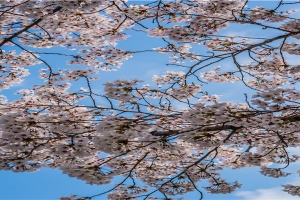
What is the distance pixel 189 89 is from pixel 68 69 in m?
2.73

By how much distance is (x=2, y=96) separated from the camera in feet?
29.5

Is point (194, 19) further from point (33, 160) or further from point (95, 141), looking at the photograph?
point (33, 160)

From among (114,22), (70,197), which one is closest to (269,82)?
(114,22)

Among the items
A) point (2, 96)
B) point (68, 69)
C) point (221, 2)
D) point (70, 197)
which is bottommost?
point (70, 197)

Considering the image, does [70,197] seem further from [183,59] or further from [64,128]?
[183,59]

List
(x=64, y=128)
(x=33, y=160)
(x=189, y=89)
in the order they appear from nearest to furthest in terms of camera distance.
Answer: (x=64, y=128)
(x=33, y=160)
(x=189, y=89)

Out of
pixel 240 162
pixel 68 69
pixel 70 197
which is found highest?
pixel 68 69

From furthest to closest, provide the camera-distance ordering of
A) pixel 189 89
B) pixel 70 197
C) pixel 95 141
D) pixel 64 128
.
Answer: pixel 189 89 → pixel 70 197 → pixel 64 128 → pixel 95 141

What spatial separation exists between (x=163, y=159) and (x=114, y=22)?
3.14 m

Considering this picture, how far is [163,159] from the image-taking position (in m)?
8.09

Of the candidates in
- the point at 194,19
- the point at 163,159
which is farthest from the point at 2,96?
the point at 194,19

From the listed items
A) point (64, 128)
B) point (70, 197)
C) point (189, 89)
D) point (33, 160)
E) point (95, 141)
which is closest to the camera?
point (95, 141)

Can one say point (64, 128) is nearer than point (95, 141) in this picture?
No

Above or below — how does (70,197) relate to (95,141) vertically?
below
